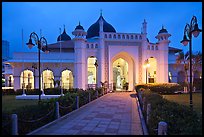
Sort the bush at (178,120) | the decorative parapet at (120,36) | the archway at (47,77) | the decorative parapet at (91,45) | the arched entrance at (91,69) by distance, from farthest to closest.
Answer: the arched entrance at (91,69) → the archway at (47,77) → the decorative parapet at (91,45) → the decorative parapet at (120,36) → the bush at (178,120)

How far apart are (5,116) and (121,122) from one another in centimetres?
504

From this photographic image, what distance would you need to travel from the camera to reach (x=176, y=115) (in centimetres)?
667

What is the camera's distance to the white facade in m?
28.4

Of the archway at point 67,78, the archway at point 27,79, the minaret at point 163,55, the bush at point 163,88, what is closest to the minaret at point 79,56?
the archway at point 67,78

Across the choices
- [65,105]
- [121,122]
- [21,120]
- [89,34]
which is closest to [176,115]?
[121,122]

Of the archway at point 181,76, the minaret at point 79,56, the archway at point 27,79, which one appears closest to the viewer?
the minaret at point 79,56

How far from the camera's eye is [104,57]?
1133 inches

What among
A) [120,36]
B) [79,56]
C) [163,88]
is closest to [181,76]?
[163,88]

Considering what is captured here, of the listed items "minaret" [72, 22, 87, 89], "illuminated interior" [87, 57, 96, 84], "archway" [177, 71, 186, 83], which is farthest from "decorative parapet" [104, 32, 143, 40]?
"archway" [177, 71, 186, 83]

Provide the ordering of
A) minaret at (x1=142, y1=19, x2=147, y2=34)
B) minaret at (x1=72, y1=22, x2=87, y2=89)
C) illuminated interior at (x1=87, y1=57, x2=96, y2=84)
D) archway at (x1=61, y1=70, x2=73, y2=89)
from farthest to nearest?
1. illuminated interior at (x1=87, y1=57, x2=96, y2=84)
2. archway at (x1=61, y1=70, x2=73, y2=89)
3. minaret at (x1=142, y1=19, x2=147, y2=34)
4. minaret at (x1=72, y1=22, x2=87, y2=89)

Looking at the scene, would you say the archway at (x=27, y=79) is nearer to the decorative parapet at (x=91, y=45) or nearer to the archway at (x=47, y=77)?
the archway at (x=47, y=77)

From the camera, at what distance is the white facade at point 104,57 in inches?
1119

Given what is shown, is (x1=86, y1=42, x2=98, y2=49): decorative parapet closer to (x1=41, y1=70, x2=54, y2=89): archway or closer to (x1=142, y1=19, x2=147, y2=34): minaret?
(x1=142, y1=19, x2=147, y2=34): minaret

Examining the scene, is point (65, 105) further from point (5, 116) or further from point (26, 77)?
point (26, 77)
